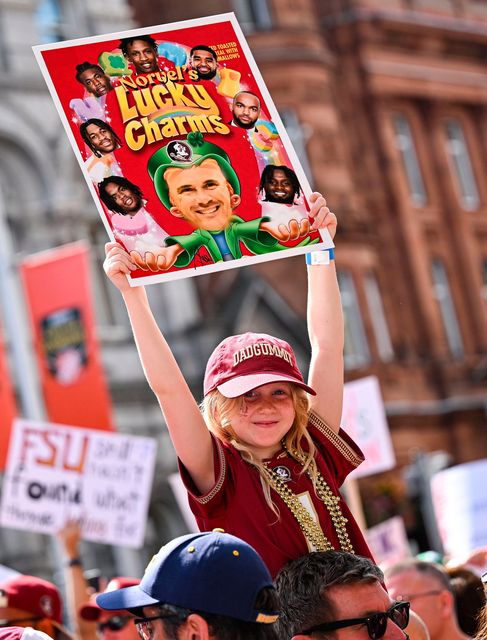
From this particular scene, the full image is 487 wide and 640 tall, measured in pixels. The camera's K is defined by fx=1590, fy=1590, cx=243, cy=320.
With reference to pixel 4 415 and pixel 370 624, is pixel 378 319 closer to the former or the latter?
pixel 4 415

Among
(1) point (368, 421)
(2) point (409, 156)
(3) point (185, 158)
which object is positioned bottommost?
(1) point (368, 421)

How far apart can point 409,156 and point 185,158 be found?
2915 cm

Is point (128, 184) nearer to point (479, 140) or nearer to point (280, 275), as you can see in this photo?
point (280, 275)

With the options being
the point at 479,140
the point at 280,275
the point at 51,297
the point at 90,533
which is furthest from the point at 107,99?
the point at 479,140

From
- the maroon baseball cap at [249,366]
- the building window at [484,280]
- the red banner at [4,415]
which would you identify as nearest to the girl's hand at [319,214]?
the maroon baseball cap at [249,366]

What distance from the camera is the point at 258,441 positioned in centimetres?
448

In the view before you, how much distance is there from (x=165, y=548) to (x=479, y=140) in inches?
1268

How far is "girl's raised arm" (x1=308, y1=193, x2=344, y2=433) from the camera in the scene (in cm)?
477

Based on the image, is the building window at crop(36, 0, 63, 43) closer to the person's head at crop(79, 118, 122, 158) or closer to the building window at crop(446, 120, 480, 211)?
the building window at crop(446, 120, 480, 211)

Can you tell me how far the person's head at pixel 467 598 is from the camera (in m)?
6.25

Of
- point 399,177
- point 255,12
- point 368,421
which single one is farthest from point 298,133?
point 368,421

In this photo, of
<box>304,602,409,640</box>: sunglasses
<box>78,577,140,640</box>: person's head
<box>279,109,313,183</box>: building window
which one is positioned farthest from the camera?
<box>279,109,313,183</box>: building window

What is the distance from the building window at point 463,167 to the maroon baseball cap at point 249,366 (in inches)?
1197

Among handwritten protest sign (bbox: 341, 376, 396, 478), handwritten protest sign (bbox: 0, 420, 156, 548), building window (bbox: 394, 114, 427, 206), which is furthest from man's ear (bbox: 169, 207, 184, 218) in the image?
building window (bbox: 394, 114, 427, 206)
